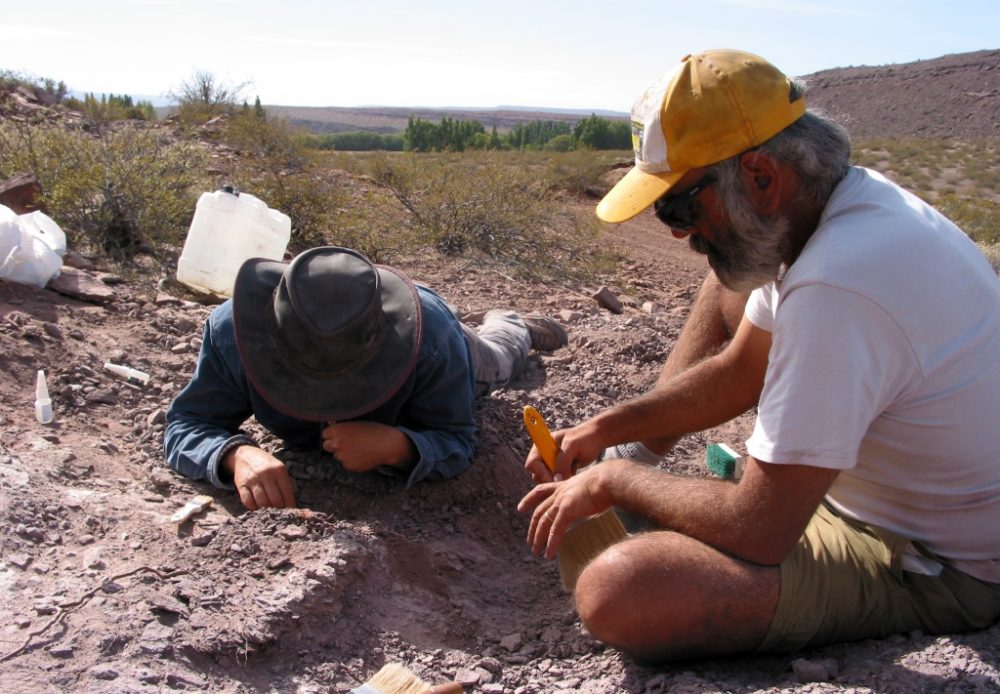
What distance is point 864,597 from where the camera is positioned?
2152 mm

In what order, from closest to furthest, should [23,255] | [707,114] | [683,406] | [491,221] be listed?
[707,114] < [683,406] < [23,255] < [491,221]

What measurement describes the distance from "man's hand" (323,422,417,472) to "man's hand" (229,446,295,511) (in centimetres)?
16

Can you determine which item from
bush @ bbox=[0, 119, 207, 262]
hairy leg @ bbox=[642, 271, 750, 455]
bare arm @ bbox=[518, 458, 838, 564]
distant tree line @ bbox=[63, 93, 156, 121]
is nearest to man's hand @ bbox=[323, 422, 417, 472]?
bare arm @ bbox=[518, 458, 838, 564]

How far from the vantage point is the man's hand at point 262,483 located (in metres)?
2.58

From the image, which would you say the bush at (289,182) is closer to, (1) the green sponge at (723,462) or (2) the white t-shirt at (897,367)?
(1) the green sponge at (723,462)

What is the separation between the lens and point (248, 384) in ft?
8.88

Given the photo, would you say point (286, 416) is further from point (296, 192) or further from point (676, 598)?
point (296, 192)

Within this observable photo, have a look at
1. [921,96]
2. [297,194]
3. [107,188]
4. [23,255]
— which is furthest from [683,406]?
[921,96]

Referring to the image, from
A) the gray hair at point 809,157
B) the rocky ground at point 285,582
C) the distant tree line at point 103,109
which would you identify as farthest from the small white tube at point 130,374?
the distant tree line at point 103,109

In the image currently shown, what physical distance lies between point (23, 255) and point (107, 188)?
176 cm

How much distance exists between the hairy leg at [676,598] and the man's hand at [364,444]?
0.80m

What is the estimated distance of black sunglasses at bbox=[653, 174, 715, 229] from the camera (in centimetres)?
200

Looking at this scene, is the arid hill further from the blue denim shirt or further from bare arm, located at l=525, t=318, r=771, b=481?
bare arm, located at l=525, t=318, r=771, b=481

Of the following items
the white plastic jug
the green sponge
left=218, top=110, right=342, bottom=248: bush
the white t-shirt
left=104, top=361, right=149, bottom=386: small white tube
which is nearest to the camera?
the white t-shirt
